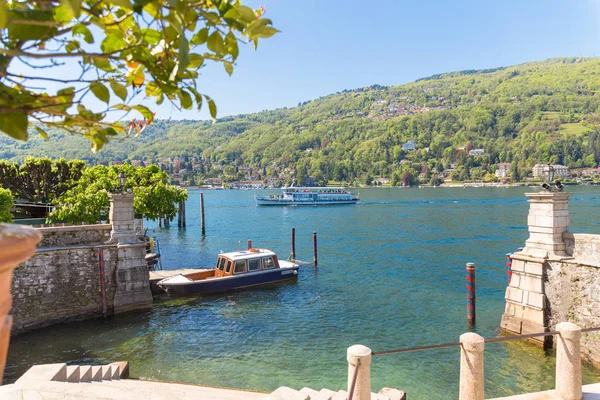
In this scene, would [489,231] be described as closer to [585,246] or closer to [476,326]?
[476,326]

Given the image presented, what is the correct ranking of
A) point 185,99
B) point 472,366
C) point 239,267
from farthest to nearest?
point 239,267
point 472,366
point 185,99

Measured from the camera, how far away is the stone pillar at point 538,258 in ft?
45.0

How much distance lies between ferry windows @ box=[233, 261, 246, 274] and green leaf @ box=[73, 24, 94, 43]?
861 inches

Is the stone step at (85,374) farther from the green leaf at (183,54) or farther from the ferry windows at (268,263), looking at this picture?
the ferry windows at (268,263)

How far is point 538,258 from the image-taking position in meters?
13.9

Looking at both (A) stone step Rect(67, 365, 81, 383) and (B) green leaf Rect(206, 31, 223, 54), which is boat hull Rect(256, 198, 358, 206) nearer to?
(A) stone step Rect(67, 365, 81, 383)

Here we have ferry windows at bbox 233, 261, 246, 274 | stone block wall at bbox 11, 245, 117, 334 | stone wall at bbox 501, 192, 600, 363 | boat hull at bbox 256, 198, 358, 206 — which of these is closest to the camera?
stone wall at bbox 501, 192, 600, 363

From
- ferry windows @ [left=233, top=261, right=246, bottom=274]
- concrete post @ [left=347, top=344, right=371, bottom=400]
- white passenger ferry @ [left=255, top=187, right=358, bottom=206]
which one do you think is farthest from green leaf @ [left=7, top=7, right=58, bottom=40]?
white passenger ferry @ [left=255, top=187, right=358, bottom=206]

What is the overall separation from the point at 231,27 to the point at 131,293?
61.8ft

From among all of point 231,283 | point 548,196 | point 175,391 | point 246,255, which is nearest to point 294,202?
point 246,255

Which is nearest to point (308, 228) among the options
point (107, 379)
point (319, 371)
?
point (319, 371)

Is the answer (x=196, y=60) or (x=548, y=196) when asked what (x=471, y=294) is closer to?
(x=548, y=196)

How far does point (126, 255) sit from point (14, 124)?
696 inches

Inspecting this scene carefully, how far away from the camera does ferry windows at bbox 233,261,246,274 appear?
23.7m
